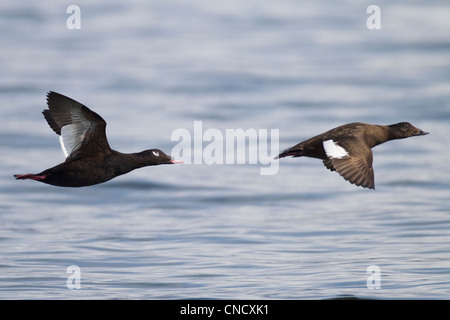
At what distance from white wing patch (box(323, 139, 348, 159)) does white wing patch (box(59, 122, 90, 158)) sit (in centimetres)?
264

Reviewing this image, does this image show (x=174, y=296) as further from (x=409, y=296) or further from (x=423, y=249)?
(x=423, y=249)

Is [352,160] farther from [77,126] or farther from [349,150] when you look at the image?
[77,126]

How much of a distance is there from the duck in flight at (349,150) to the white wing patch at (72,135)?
215 centimetres

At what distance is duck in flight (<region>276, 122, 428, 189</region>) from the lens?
445 inches


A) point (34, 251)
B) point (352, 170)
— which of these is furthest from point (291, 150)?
point (34, 251)

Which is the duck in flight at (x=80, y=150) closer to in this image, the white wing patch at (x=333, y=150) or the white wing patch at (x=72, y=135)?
the white wing patch at (x=72, y=135)

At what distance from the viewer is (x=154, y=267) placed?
14.4 m

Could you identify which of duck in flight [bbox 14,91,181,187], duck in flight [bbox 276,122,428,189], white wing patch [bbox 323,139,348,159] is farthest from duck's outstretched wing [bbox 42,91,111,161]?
white wing patch [bbox 323,139,348,159]

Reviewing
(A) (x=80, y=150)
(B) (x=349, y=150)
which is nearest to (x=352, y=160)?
(B) (x=349, y=150)

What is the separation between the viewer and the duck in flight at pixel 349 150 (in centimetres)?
1131

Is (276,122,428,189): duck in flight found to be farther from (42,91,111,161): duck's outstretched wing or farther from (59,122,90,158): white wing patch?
Result: (59,122,90,158): white wing patch

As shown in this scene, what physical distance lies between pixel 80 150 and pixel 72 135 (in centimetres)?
19

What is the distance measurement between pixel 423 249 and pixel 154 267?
3880 millimetres

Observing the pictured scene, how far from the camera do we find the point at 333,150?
38.3ft
